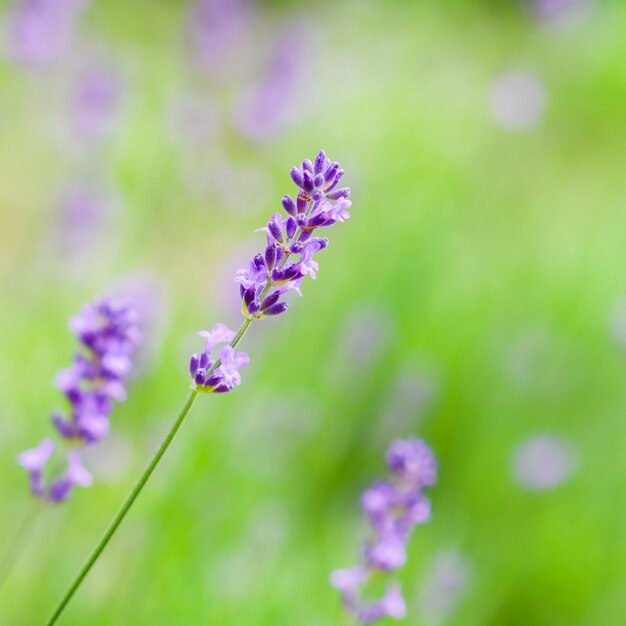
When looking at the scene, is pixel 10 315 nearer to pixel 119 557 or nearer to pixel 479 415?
pixel 119 557

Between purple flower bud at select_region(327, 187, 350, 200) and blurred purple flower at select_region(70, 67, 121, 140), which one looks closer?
purple flower bud at select_region(327, 187, 350, 200)

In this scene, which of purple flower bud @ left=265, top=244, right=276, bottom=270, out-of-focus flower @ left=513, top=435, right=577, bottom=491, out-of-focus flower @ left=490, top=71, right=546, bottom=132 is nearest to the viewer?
purple flower bud @ left=265, top=244, right=276, bottom=270

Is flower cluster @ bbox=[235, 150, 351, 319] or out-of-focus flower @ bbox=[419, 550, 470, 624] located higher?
out-of-focus flower @ bbox=[419, 550, 470, 624]

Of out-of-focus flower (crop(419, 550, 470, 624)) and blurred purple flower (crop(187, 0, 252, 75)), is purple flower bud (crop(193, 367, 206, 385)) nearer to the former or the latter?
out-of-focus flower (crop(419, 550, 470, 624))

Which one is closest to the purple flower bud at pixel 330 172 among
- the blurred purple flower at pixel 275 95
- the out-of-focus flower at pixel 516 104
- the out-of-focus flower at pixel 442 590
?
the out-of-focus flower at pixel 442 590

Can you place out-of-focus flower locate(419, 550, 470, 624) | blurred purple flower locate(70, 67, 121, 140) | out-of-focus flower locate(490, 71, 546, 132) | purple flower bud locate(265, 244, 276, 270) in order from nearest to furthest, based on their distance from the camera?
purple flower bud locate(265, 244, 276, 270)
out-of-focus flower locate(419, 550, 470, 624)
blurred purple flower locate(70, 67, 121, 140)
out-of-focus flower locate(490, 71, 546, 132)

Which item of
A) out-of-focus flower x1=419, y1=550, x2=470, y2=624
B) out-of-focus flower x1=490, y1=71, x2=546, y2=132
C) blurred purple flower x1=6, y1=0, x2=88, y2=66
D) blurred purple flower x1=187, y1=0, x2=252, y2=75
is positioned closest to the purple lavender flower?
out-of-focus flower x1=419, y1=550, x2=470, y2=624

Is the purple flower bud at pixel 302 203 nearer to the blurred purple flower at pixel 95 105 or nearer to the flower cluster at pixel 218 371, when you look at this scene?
the flower cluster at pixel 218 371
